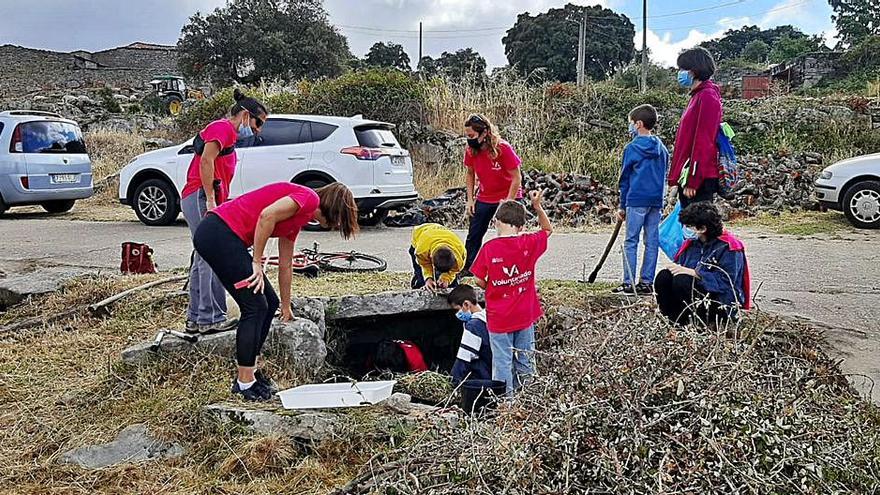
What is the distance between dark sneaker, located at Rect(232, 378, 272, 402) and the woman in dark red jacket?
3.23m

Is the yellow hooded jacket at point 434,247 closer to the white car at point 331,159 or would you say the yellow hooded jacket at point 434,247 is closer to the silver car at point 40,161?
the white car at point 331,159

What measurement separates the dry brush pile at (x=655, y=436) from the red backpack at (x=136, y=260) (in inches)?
198

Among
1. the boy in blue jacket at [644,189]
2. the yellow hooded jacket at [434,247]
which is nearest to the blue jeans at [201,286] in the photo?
the yellow hooded jacket at [434,247]

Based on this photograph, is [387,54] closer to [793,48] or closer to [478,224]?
[793,48]

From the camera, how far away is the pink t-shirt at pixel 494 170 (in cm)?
643

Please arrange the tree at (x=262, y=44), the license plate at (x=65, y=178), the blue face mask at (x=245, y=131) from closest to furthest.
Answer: the blue face mask at (x=245, y=131), the license plate at (x=65, y=178), the tree at (x=262, y=44)

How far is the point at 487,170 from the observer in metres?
6.54

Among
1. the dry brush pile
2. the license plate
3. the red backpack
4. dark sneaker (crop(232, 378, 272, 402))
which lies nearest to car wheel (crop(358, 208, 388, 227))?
the red backpack

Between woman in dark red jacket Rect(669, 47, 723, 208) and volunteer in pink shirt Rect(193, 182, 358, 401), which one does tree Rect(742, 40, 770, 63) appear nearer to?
woman in dark red jacket Rect(669, 47, 723, 208)

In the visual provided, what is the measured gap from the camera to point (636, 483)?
2729mm

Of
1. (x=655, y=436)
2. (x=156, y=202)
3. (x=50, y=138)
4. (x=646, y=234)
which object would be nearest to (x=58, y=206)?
(x=50, y=138)

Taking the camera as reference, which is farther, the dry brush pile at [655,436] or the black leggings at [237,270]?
the black leggings at [237,270]

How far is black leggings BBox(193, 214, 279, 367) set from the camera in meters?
4.30

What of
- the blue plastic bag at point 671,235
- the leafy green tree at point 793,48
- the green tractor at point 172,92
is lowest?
the blue plastic bag at point 671,235
